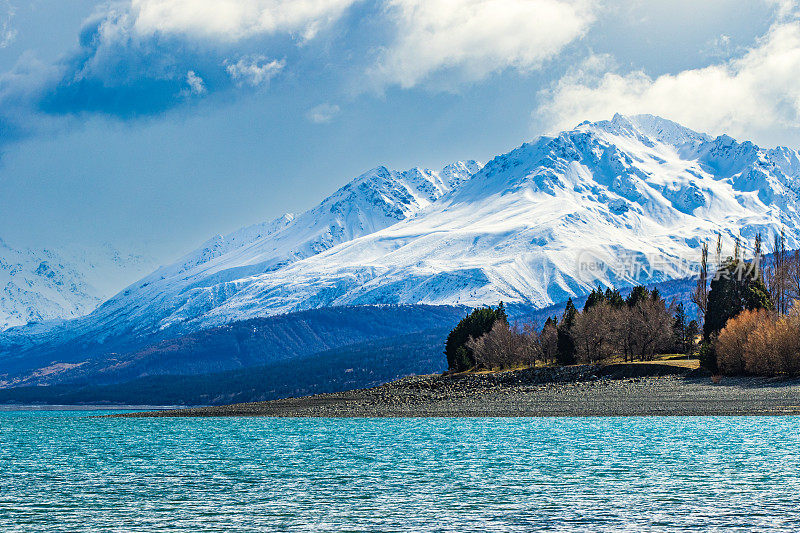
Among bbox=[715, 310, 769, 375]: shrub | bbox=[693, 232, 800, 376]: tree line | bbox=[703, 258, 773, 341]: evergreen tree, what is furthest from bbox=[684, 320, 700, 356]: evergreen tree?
bbox=[715, 310, 769, 375]: shrub

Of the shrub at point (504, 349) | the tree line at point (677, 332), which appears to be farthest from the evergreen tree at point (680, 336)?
the shrub at point (504, 349)

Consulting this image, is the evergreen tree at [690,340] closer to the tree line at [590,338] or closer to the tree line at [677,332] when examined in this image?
the tree line at [590,338]

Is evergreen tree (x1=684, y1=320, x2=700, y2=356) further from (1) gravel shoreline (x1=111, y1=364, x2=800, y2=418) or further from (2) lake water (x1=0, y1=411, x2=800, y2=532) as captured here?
(2) lake water (x1=0, y1=411, x2=800, y2=532)

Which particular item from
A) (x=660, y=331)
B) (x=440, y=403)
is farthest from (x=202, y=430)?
(x=660, y=331)

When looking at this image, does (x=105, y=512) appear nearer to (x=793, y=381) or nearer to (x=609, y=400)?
(x=609, y=400)

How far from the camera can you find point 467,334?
188 m

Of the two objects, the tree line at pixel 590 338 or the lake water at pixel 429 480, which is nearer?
the lake water at pixel 429 480

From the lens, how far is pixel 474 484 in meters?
46.8

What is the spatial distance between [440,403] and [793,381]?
153 ft

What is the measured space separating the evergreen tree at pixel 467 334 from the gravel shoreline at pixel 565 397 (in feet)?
36.4

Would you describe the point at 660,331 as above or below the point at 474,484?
above

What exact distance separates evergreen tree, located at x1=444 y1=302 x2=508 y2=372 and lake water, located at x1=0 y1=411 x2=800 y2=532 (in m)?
95.4

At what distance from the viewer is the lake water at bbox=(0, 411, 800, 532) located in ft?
119

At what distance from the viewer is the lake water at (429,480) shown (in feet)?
119
